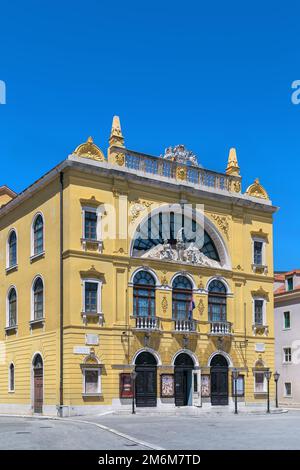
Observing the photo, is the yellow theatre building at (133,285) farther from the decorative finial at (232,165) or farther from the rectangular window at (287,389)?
the rectangular window at (287,389)

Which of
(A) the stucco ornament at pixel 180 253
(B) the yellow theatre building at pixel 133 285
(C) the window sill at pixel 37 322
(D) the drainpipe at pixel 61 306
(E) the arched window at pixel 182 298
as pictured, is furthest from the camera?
(E) the arched window at pixel 182 298

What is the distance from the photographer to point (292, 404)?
55531 mm

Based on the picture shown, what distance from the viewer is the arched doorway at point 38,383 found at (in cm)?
3944

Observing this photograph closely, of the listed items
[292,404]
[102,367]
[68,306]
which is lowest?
[292,404]

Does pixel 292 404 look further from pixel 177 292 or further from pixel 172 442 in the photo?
pixel 172 442

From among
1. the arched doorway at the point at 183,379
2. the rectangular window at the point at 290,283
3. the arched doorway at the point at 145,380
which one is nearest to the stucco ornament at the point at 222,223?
the arched doorway at the point at 183,379

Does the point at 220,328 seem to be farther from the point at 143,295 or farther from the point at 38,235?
the point at 38,235

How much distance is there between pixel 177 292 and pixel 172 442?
21.7m

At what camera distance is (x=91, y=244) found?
127ft

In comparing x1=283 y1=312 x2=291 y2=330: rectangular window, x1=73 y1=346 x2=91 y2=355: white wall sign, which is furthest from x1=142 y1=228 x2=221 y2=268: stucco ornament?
x1=283 y1=312 x2=291 y2=330: rectangular window

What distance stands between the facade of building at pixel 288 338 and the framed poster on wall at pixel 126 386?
2049cm

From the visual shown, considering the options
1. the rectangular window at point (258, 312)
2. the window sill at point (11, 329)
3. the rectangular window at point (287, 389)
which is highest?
the rectangular window at point (258, 312)

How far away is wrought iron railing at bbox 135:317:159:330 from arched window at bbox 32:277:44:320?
17.3 feet
